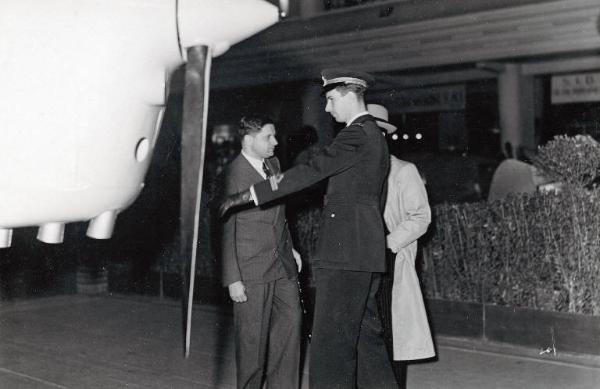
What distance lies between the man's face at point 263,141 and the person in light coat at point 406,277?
0.78m

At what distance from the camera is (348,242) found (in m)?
4.12

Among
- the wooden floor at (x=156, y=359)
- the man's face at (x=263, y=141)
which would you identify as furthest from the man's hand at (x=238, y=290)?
the wooden floor at (x=156, y=359)

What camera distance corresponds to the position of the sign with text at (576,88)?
13.7 meters

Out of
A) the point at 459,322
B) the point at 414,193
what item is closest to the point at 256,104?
the point at 459,322

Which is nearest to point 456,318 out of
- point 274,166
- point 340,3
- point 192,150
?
point 274,166

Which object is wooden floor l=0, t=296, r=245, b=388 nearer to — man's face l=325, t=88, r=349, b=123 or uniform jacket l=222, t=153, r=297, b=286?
uniform jacket l=222, t=153, r=297, b=286

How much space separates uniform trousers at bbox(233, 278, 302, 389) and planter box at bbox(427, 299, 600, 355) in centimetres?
253

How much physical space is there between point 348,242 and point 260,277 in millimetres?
Answer: 796

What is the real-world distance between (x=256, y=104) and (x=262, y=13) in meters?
16.5

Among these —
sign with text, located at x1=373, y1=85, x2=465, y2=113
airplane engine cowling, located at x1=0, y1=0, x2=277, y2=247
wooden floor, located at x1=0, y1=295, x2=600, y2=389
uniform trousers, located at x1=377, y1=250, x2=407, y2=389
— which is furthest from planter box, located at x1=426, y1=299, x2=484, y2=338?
sign with text, located at x1=373, y1=85, x2=465, y2=113

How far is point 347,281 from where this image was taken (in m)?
4.13

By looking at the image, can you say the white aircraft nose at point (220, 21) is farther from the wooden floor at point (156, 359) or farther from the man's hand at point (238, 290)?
the wooden floor at point (156, 359)

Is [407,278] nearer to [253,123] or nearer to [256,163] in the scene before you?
[256,163]

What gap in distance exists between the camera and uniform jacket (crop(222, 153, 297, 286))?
15.4ft
